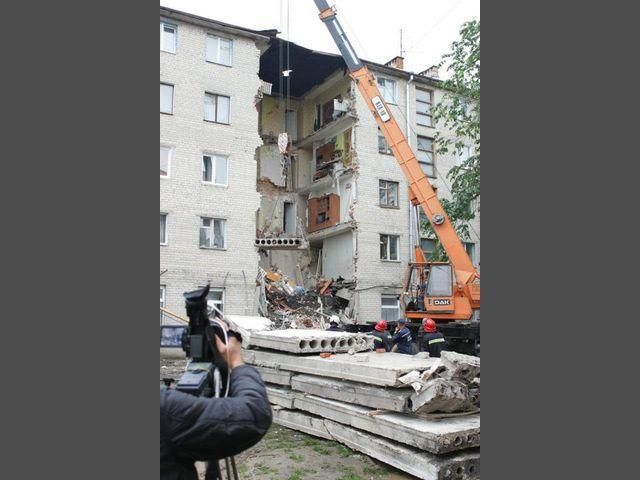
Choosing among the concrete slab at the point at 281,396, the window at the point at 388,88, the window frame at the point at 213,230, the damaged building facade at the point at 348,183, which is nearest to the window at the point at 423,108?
the damaged building facade at the point at 348,183

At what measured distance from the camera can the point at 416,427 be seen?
16.5ft

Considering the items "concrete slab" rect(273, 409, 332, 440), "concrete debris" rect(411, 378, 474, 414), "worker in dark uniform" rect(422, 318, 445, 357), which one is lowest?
"concrete slab" rect(273, 409, 332, 440)

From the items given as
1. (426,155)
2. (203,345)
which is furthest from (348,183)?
(203,345)

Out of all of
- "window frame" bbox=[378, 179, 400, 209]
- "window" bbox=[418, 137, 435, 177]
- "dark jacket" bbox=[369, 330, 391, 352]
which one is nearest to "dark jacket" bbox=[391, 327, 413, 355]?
"dark jacket" bbox=[369, 330, 391, 352]

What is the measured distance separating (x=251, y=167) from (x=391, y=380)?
587 centimetres

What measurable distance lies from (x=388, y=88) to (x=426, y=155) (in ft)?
11.2

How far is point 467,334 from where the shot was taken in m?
10.1

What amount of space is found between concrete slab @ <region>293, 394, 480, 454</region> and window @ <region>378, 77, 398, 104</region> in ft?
44.3

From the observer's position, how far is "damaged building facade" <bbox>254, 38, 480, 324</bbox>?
57.1ft

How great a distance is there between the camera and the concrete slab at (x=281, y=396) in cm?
686

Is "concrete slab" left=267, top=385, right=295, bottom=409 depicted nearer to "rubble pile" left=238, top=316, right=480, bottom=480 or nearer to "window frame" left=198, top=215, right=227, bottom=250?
"rubble pile" left=238, top=316, right=480, bottom=480

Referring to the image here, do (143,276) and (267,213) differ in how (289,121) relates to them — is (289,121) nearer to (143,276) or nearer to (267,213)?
(267,213)

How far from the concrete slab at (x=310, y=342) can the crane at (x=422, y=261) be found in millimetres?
3648

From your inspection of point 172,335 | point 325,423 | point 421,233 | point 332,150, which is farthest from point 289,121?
point 172,335
